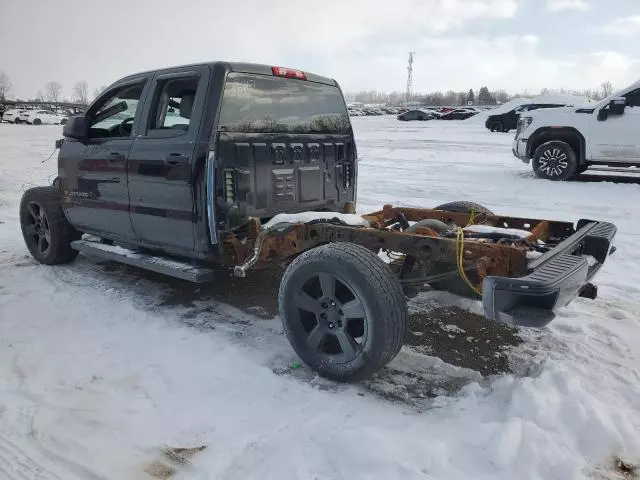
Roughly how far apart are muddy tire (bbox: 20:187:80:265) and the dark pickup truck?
0.05ft

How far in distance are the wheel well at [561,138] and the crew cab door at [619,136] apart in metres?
0.22

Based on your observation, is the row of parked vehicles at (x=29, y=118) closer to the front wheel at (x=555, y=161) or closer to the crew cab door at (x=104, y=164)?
the front wheel at (x=555, y=161)

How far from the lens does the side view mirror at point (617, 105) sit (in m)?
10.6

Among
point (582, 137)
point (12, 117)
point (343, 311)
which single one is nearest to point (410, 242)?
point (343, 311)

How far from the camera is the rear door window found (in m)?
4.05

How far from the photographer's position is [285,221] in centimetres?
404

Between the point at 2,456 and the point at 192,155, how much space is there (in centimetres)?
221

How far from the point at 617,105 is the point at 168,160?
977cm

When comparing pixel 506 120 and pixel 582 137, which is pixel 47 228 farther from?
pixel 506 120

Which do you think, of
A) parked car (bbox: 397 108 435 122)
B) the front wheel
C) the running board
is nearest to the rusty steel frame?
the running board

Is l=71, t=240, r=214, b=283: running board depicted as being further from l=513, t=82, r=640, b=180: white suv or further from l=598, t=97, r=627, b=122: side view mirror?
l=598, t=97, r=627, b=122: side view mirror

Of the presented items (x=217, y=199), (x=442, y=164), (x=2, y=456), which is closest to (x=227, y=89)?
(x=217, y=199)

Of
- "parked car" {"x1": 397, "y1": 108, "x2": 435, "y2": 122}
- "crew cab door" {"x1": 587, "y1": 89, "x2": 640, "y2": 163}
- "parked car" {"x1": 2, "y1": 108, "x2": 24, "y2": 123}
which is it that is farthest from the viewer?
"parked car" {"x1": 397, "y1": 108, "x2": 435, "y2": 122}

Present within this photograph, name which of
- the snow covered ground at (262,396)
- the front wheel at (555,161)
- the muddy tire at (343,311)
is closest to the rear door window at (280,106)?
the muddy tire at (343,311)
